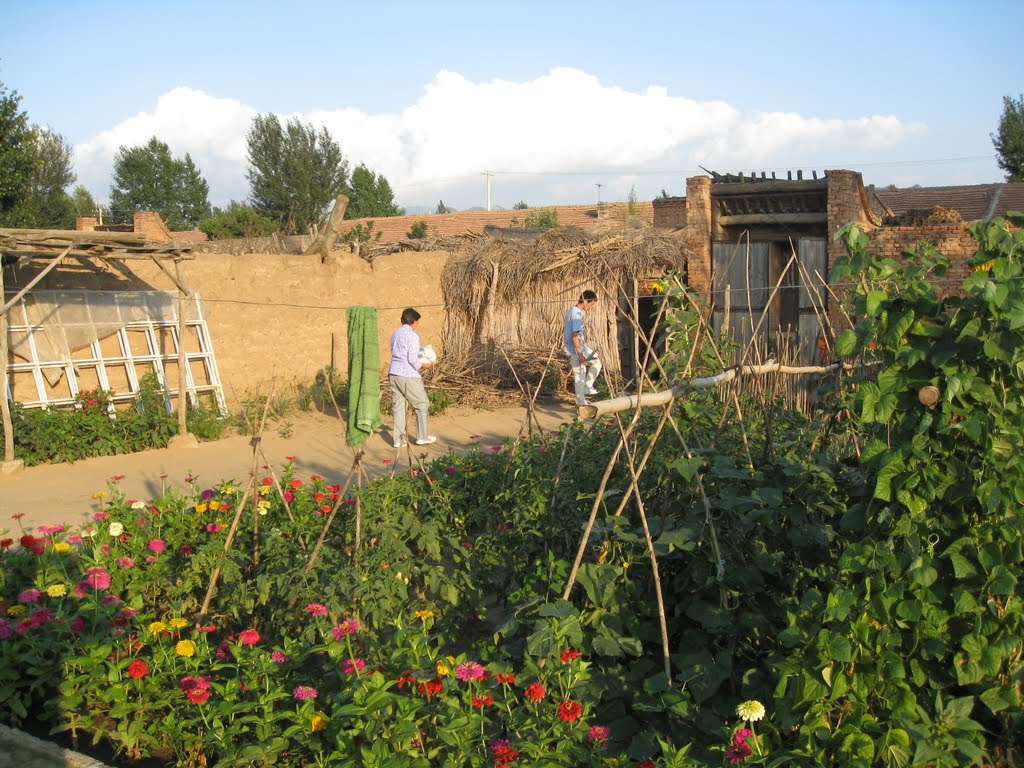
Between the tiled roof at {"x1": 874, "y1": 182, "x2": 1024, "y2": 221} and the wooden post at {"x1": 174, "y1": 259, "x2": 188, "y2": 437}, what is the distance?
1462cm

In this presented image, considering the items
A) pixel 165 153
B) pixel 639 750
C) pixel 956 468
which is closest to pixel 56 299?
pixel 639 750

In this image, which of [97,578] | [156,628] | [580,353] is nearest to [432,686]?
[156,628]

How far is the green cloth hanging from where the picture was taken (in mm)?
9492

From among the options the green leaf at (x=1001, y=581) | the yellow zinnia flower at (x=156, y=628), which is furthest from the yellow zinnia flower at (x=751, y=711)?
the yellow zinnia flower at (x=156, y=628)

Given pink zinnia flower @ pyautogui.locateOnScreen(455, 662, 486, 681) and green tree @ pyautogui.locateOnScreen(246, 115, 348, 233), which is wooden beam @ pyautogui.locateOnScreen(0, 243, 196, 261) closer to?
pink zinnia flower @ pyautogui.locateOnScreen(455, 662, 486, 681)

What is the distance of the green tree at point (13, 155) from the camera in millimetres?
15016

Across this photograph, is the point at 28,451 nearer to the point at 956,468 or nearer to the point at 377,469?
the point at 377,469

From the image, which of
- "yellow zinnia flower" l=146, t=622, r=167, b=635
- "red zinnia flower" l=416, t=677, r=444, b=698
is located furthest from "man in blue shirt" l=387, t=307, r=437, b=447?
"red zinnia flower" l=416, t=677, r=444, b=698

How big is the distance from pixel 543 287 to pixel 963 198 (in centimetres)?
1284

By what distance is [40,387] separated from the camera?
9.34 metres

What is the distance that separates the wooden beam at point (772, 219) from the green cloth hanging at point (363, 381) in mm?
5751

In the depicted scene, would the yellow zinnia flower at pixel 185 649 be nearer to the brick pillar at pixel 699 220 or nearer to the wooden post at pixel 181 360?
the wooden post at pixel 181 360

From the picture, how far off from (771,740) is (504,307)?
11.3 m

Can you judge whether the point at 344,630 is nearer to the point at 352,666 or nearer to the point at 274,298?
the point at 352,666
